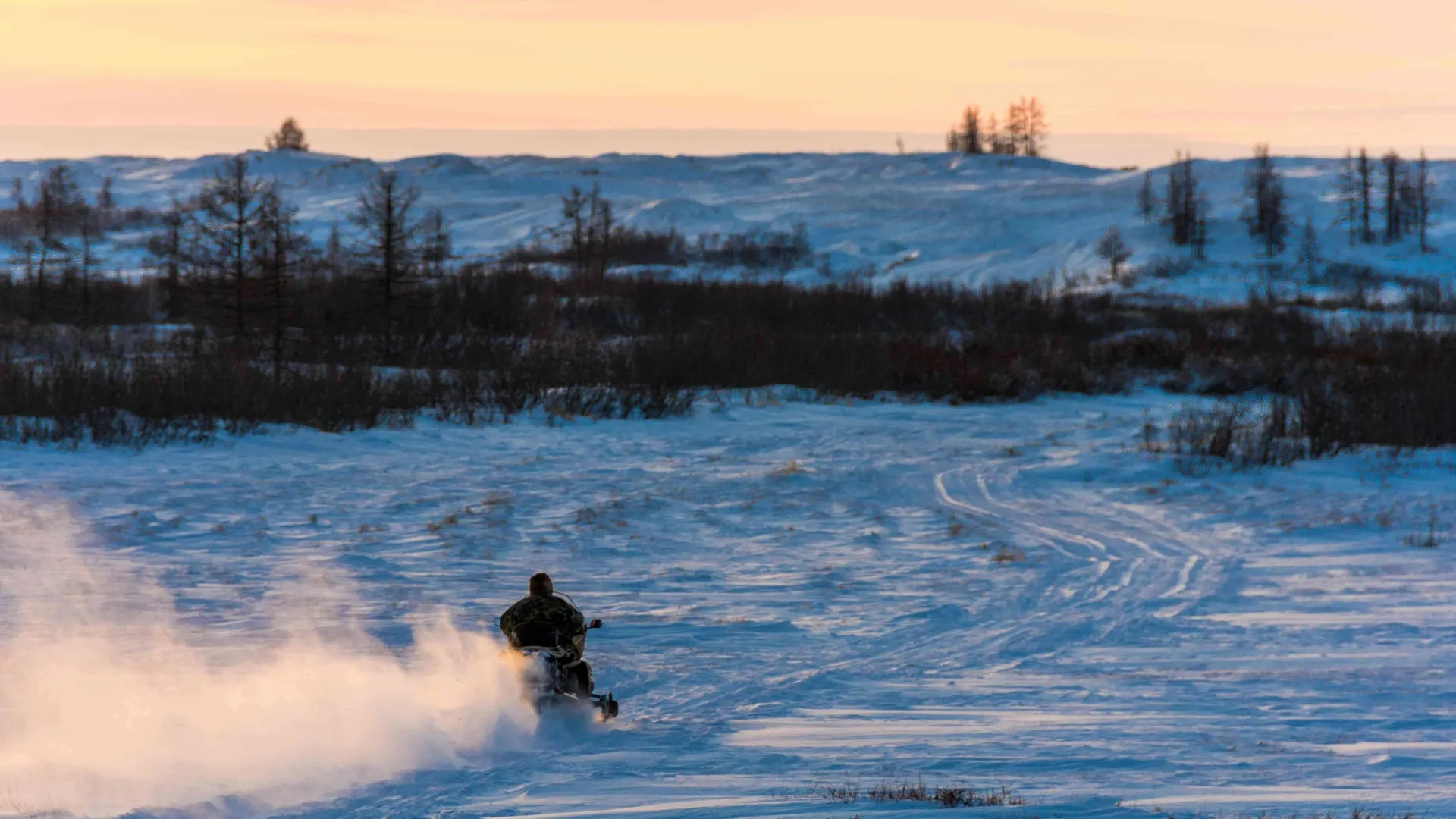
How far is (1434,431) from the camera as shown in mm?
17484

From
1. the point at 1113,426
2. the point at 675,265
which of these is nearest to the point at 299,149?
the point at 675,265

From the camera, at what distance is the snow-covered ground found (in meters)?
73.3

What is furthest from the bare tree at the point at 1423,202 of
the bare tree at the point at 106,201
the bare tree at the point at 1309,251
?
the bare tree at the point at 106,201

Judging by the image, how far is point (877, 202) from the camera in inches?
3880

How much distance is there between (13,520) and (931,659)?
8.21 m

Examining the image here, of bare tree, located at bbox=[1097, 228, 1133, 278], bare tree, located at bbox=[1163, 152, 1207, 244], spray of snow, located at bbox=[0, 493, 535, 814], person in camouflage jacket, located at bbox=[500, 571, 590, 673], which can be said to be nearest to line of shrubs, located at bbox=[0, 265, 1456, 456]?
spray of snow, located at bbox=[0, 493, 535, 814]

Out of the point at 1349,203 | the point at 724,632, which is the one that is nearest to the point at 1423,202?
the point at 1349,203

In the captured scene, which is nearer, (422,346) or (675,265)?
(422,346)

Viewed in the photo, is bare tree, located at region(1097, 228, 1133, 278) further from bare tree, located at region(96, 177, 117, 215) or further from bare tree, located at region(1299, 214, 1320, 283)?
bare tree, located at region(96, 177, 117, 215)

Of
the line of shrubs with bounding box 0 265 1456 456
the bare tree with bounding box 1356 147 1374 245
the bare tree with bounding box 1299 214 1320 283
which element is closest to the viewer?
the line of shrubs with bounding box 0 265 1456 456

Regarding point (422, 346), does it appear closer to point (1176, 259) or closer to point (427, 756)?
point (427, 756)

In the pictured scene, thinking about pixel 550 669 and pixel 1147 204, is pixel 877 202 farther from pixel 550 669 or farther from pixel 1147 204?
pixel 550 669

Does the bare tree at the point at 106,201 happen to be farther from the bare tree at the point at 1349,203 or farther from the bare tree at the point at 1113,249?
the bare tree at the point at 1349,203

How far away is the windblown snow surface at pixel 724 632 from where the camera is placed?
5.82 metres
